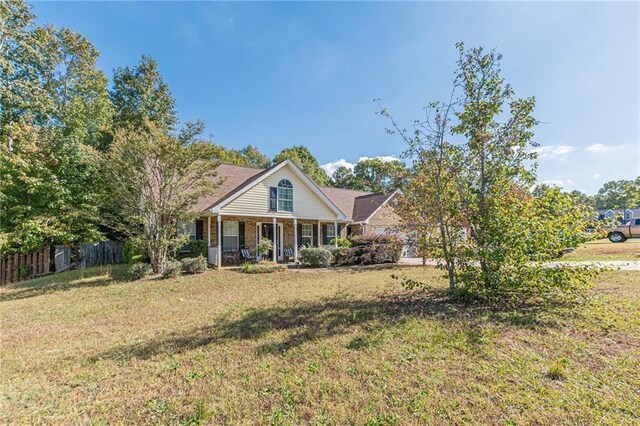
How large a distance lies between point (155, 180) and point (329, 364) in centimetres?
1112

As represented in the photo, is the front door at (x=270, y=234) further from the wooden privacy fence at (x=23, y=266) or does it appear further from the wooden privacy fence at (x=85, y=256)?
the wooden privacy fence at (x=23, y=266)

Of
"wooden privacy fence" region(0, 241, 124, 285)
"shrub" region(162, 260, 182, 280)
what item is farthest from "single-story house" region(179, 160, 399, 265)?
"wooden privacy fence" region(0, 241, 124, 285)

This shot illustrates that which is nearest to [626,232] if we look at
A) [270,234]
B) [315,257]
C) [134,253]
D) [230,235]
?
[315,257]

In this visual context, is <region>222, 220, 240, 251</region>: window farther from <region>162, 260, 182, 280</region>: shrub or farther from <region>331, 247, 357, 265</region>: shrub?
<region>331, 247, 357, 265</region>: shrub

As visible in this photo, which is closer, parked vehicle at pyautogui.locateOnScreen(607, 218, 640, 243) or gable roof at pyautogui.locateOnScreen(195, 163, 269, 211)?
gable roof at pyautogui.locateOnScreen(195, 163, 269, 211)

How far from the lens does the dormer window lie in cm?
1658

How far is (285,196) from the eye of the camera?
56.2 ft

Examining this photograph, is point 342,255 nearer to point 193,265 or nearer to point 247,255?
point 247,255

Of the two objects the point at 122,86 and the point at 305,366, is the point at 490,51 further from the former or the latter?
the point at 122,86

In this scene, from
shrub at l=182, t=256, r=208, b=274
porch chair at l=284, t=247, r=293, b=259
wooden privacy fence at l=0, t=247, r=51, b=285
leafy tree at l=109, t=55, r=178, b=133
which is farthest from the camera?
leafy tree at l=109, t=55, r=178, b=133

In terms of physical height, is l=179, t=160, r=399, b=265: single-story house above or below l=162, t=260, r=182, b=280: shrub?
above

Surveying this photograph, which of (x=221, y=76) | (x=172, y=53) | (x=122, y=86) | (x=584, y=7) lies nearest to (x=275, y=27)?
(x=221, y=76)

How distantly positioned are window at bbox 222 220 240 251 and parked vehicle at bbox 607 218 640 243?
1226 inches

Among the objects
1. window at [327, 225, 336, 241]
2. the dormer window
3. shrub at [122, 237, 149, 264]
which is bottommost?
shrub at [122, 237, 149, 264]
